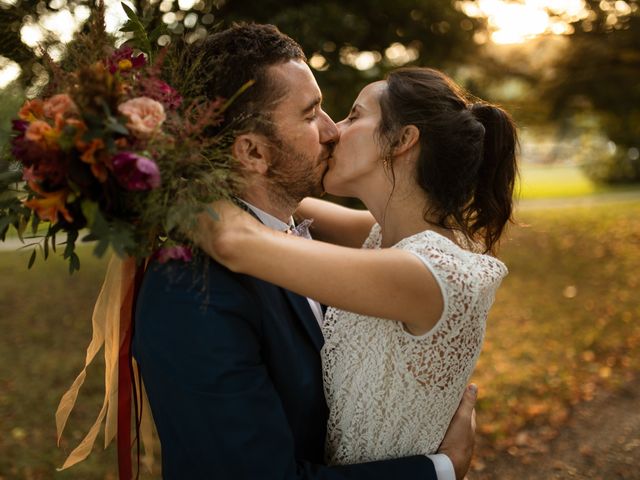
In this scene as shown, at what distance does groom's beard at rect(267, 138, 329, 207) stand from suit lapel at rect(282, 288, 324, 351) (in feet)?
1.43

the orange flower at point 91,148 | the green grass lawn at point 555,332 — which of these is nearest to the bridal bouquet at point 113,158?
the orange flower at point 91,148

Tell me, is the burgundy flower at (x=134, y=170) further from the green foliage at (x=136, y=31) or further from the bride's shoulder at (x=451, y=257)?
the bride's shoulder at (x=451, y=257)

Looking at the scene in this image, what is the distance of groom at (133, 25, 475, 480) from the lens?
6.41 ft

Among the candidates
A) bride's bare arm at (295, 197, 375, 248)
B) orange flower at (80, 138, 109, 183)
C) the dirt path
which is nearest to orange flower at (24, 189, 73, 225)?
orange flower at (80, 138, 109, 183)

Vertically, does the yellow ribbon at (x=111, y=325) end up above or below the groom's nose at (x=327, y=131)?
below

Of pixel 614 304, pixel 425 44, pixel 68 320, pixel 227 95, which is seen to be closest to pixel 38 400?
pixel 68 320

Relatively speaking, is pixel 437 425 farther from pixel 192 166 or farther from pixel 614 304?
pixel 614 304

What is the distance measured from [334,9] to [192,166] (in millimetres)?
5494

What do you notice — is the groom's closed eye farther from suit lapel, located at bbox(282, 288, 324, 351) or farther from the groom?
suit lapel, located at bbox(282, 288, 324, 351)

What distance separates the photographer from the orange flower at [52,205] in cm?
179

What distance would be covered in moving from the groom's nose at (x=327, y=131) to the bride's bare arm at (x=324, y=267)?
0.74 metres

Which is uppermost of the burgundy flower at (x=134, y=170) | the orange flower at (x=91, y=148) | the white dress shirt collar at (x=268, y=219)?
the orange flower at (x=91, y=148)

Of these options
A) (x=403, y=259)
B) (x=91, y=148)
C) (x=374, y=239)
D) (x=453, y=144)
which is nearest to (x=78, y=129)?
(x=91, y=148)

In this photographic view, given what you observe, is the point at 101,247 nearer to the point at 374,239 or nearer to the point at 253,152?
the point at 253,152
